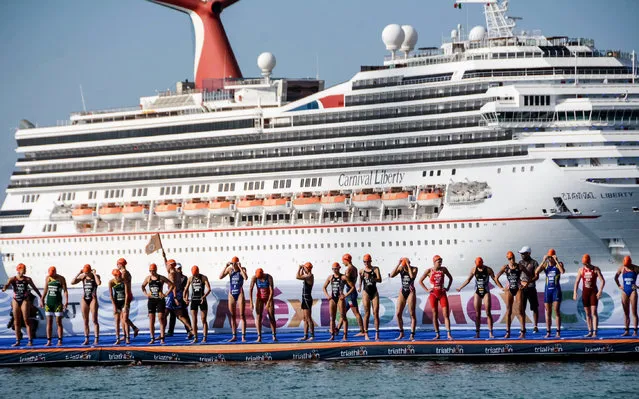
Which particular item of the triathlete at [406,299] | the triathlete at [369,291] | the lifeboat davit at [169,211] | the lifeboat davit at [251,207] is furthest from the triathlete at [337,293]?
the lifeboat davit at [169,211]

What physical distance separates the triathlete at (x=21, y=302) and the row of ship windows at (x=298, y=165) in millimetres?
32068

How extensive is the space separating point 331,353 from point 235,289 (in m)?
2.87

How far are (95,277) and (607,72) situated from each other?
34.3m

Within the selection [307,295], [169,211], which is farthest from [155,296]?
[169,211]

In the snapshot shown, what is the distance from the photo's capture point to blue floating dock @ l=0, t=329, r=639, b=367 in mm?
33469

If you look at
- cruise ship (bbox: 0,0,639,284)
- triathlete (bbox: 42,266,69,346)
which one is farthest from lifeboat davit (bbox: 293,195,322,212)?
triathlete (bbox: 42,266,69,346)

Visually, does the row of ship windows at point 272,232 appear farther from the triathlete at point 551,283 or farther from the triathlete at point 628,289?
the triathlete at point 628,289

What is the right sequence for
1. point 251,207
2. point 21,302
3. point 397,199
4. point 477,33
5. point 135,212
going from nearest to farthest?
1. point 21,302
2. point 397,199
3. point 477,33
4. point 251,207
5. point 135,212

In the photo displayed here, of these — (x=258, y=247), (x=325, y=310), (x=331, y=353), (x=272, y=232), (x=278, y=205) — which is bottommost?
(x=331, y=353)

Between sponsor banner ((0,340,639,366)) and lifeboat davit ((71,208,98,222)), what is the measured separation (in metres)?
42.2

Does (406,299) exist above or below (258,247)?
below

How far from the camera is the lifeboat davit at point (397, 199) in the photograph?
66562 mm

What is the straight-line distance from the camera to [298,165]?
7125 centimetres

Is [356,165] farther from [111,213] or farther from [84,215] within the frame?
[84,215]
